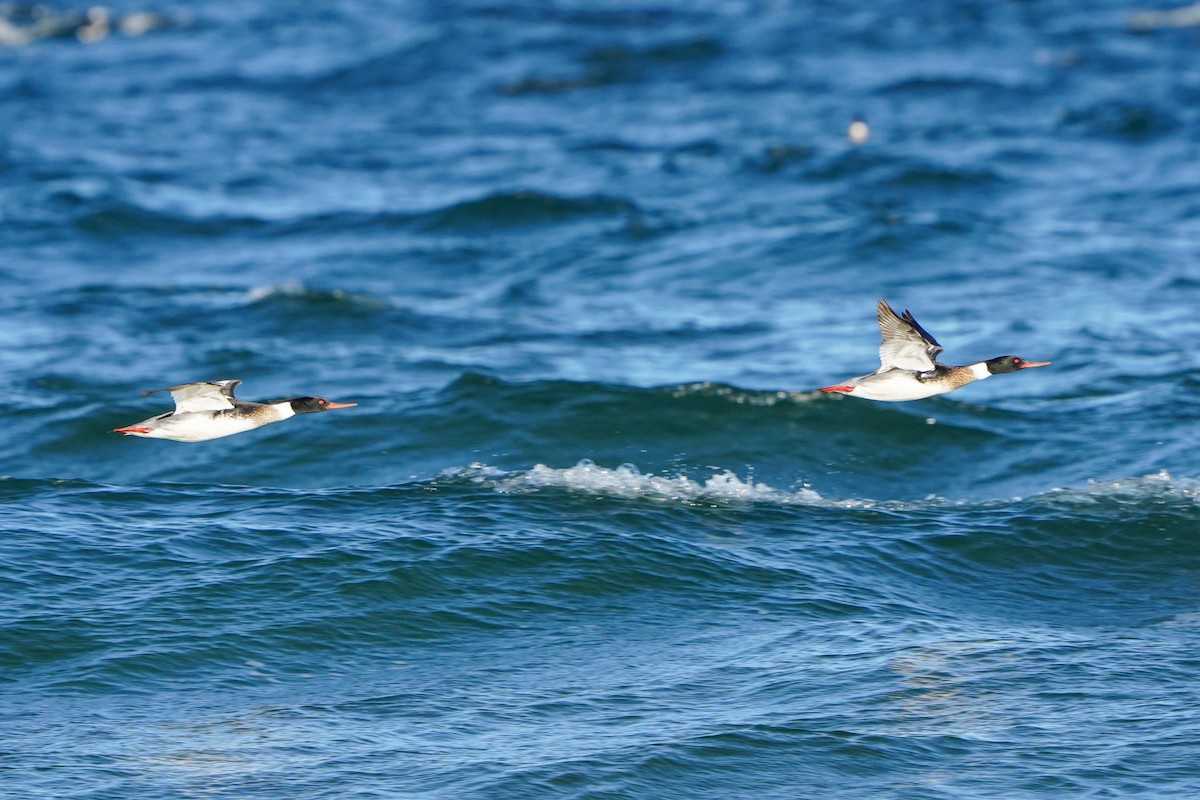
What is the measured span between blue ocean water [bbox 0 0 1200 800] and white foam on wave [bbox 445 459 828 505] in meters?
0.08

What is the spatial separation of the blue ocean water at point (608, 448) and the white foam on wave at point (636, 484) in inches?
3.2

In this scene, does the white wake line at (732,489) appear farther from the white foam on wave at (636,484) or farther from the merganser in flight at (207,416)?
the merganser in flight at (207,416)

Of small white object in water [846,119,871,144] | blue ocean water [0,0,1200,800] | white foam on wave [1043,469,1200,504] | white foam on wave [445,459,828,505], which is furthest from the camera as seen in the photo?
small white object in water [846,119,871,144]

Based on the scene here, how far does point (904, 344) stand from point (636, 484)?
15.7 feet

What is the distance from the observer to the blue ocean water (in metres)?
13.3

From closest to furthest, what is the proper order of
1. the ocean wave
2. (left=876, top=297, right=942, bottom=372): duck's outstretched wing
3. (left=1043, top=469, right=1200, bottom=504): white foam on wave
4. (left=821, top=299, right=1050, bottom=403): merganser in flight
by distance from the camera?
(left=876, top=297, right=942, bottom=372): duck's outstretched wing, (left=821, top=299, right=1050, bottom=403): merganser in flight, (left=1043, top=469, right=1200, bottom=504): white foam on wave, the ocean wave

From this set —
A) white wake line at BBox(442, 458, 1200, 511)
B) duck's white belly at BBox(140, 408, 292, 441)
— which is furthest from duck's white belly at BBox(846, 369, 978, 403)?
duck's white belly at BBox(140, 408, 292, 441)

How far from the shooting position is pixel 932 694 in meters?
13.8

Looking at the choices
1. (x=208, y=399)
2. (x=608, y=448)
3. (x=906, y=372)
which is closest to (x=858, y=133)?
(x=608, y=448)

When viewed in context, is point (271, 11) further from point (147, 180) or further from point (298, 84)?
point (147, 180)

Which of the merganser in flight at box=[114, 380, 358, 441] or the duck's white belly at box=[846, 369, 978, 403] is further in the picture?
the duck's white belly at box=[846, 369, 978, 403]

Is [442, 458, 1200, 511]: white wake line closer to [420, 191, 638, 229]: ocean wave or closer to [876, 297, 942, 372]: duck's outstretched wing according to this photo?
[876, 297, 942, 372]: duck's outstretched wing

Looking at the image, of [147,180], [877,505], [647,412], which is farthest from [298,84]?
[877,505]

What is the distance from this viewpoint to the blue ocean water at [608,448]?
43.5ft
